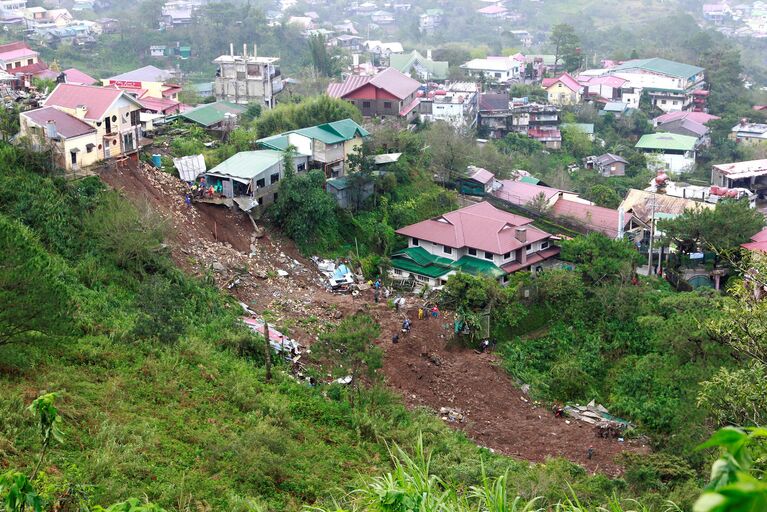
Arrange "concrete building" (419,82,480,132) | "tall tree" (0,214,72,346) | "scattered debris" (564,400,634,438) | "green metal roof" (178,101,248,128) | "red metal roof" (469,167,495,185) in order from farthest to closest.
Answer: "concrete building" (419,82,480,132) → "red metal roof" (469,167,495,185) → "green metal roof" (178,101,248,128) → "scattered debris" (564,400,634,438) → "tall tree" (0,214,72,346)

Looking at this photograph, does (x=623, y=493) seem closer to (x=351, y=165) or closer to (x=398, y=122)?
(x=351, y=165)

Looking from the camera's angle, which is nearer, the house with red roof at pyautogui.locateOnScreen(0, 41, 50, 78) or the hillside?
the hillside

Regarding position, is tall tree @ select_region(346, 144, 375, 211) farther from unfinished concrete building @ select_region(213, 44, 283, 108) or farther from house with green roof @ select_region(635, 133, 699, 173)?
house with green roof @ select_region(635, 133, 699, 173)

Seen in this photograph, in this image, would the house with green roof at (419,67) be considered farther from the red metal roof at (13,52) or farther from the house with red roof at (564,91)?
the red metal roof at (13,52)

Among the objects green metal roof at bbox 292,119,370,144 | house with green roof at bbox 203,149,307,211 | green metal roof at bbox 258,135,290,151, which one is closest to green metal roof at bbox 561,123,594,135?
green metal roof at bbox 292,119,370,144

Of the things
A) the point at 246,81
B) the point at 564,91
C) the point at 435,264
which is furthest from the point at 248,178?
the point at 564,91

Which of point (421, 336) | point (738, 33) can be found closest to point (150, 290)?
point (421, 336)
